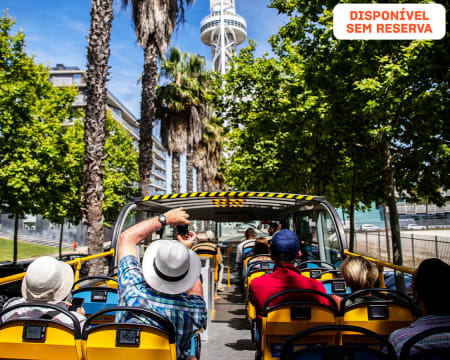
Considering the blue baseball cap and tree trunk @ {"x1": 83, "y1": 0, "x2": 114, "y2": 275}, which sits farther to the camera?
tree trunk @ {"x1": 83, "y1": 0, "x2": 114, "y2": 275}

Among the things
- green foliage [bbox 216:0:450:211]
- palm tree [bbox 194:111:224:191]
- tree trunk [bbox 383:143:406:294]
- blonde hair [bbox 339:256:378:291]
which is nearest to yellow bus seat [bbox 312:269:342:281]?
blonde hair [bbox 339:256:378:291]

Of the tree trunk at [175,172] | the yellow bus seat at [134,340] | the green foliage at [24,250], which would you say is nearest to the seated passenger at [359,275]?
the yellow bus seat at [134,340]

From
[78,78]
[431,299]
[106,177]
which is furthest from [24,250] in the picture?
[78,78]

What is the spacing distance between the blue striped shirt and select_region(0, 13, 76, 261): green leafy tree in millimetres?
15314

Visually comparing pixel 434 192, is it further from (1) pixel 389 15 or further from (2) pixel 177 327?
(2) pixel 177 327

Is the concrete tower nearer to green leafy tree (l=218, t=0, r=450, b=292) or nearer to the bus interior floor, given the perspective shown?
green leafy tree (l=218, t=0, r=450, b=292)

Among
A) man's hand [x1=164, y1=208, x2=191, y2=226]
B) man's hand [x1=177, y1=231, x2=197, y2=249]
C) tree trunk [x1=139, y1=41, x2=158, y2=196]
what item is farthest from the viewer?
tree trunk [x1=139, y1=41, x2=158, y2=196]

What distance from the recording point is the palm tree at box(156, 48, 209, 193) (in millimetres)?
23125

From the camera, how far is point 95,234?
9180 millimetres

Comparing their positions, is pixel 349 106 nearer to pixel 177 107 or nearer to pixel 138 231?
pixel 138 231

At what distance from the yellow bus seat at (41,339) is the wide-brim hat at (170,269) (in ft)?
2.31

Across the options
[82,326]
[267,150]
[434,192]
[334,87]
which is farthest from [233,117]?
[82,326]

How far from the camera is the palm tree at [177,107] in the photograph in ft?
75.9

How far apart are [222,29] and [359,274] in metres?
108
